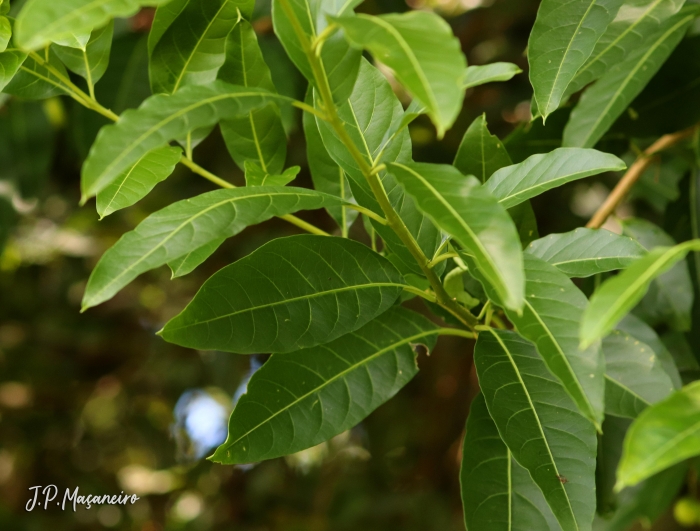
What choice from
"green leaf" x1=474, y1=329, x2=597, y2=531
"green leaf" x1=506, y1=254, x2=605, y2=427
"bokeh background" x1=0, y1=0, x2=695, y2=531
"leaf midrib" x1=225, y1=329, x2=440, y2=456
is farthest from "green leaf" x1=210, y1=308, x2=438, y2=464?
"bokeh background" x1=0, y1=0, x2=695, y2=531

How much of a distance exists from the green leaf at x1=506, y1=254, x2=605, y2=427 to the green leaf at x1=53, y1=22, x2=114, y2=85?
0.50 meters

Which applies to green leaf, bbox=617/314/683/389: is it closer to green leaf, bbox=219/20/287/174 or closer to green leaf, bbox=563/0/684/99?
green leaf, bbox=563/0/684/99

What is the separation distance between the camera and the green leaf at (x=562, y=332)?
405 mm

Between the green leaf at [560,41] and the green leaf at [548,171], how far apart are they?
0.05m

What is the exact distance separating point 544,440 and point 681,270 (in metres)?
0.54

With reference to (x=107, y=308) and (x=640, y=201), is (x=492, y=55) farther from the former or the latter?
(x=107, y=308)

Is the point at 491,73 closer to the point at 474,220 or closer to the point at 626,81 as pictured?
the point at 474,220

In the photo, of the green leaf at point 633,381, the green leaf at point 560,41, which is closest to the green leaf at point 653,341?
the green leaf at point 633,381

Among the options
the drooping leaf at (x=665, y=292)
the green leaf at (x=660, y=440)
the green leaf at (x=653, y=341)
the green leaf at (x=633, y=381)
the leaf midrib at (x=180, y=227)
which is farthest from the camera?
the drooping leaf at (x=665, y=292)

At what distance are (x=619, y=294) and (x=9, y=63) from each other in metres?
0.56

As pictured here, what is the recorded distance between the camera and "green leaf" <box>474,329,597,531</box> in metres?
0.53

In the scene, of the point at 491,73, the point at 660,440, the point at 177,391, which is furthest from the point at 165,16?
the point at 177,391

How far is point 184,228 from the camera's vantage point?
455 mm

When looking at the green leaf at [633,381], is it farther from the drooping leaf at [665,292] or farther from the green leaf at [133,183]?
the green leaf at [133,183]
